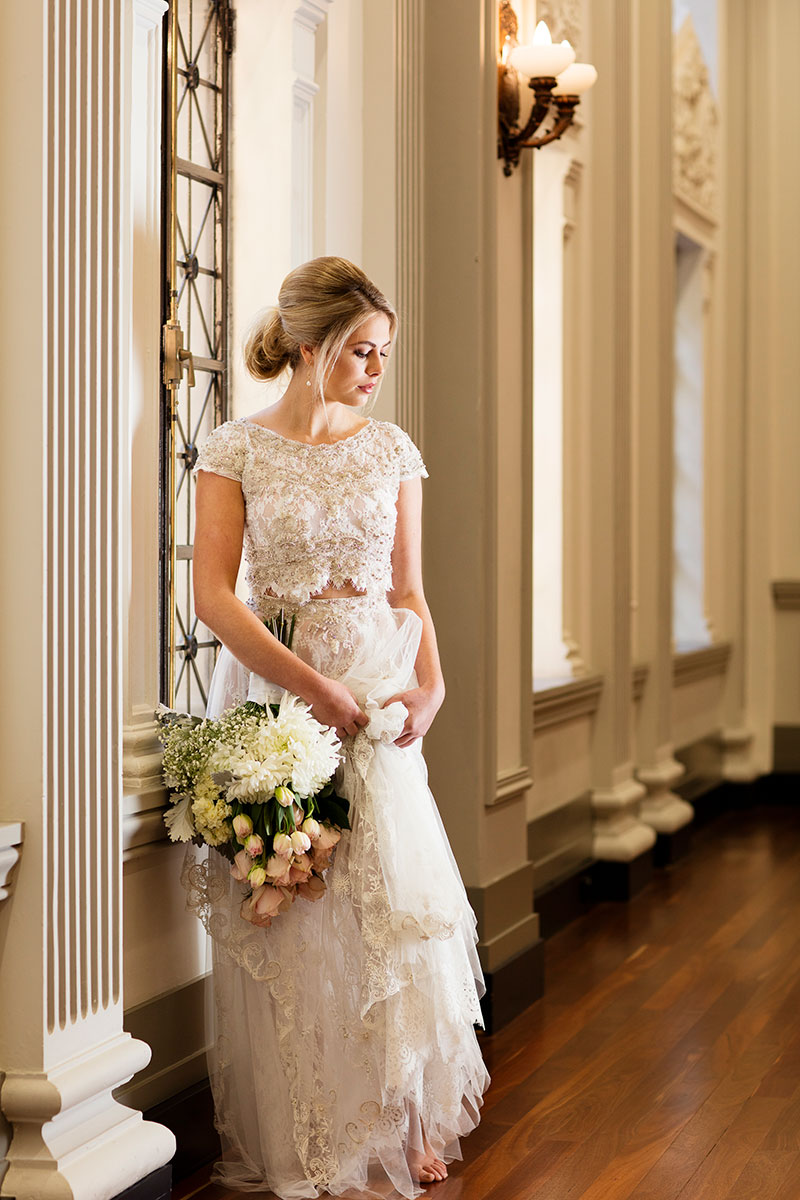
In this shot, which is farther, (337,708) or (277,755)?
(337,708)

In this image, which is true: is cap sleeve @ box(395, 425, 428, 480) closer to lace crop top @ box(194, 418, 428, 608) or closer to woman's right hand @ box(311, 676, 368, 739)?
lace crop top @ box(194, 418, 428, 608)

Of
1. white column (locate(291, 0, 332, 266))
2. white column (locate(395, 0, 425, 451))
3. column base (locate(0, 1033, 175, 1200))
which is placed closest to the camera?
column base (locate(0, 1033, 175, 1200))

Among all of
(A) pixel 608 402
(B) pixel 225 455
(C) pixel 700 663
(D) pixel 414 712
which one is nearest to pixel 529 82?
(A) pixel 608 402

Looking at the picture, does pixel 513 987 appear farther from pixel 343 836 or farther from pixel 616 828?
pixel 616 828

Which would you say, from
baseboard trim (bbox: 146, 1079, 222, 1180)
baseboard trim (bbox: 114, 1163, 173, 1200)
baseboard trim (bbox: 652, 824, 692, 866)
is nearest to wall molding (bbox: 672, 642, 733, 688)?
baseboard trim (bbox: 652, 824, 692, 866)

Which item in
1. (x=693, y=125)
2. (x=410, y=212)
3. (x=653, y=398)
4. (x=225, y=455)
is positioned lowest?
(x=225, y=455)

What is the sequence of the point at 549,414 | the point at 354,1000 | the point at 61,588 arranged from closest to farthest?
the point at 61,588 → the point at 354,1000 → the point at 549,414

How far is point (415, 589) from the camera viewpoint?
3.33m

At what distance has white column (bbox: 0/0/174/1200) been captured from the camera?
2434mm

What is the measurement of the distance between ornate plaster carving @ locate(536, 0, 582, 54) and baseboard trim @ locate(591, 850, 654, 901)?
3129 millimetres

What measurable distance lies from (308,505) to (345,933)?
876 millimetres

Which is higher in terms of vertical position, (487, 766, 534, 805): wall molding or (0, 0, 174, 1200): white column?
(0, 0, 174, 1200): white column

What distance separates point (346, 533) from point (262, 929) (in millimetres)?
833

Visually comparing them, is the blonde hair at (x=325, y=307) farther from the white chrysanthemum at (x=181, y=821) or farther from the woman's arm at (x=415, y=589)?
the white chrysanthemum at (x=181, y=821)
